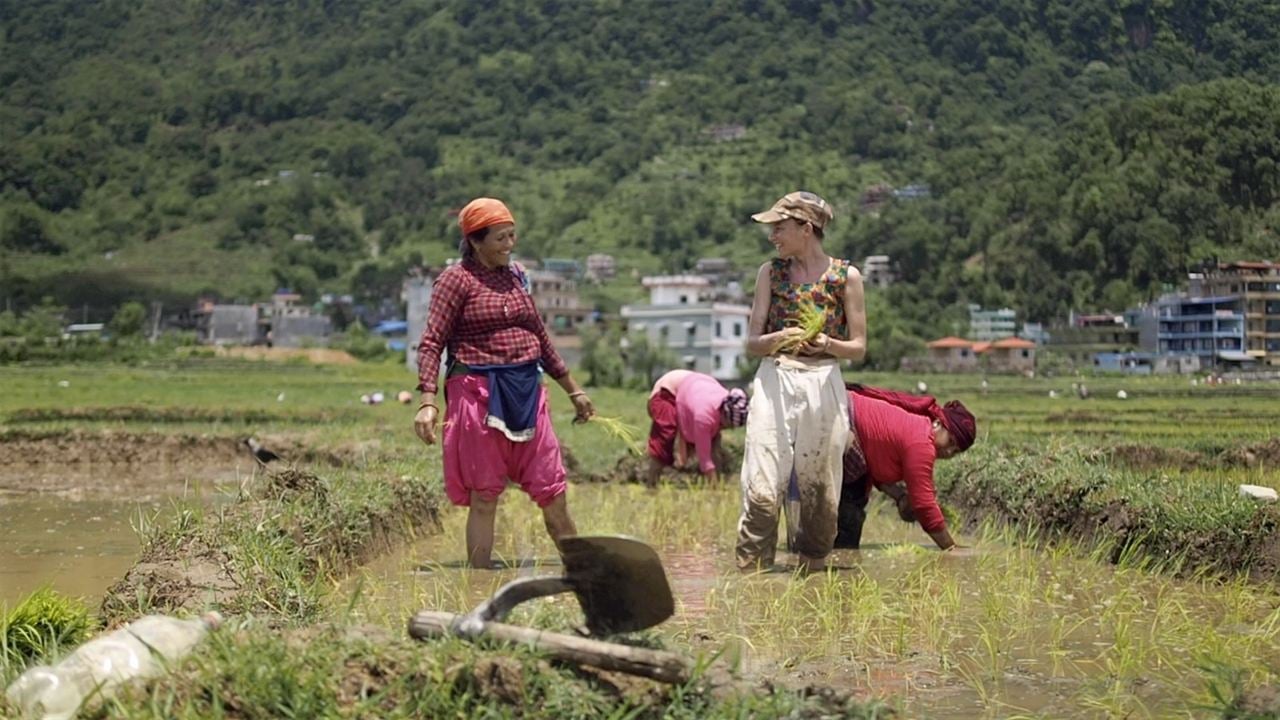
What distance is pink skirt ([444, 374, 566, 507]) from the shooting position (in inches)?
252

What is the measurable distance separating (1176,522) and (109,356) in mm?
48975

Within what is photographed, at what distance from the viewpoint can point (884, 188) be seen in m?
103

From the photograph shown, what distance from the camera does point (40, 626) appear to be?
4145 mm

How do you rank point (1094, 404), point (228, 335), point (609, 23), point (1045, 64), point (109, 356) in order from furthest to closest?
point (609, 23) → point (1045, 64) → point (228, 335) → point (109, 356) → point (1094, 404)

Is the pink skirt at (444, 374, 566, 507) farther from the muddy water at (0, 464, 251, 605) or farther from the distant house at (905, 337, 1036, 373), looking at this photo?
the distant house at (905, 337, 1036, 373)

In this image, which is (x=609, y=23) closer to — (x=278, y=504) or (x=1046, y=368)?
(x=1046, y=368)

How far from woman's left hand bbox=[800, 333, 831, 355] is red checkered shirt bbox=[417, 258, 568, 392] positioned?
3.67ft

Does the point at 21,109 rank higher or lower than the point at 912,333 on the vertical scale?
higher

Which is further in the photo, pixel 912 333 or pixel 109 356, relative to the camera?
pixel 912 333

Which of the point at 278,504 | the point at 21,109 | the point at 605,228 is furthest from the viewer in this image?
the point at 21,109

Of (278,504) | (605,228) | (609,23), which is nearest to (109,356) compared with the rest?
(278,504)

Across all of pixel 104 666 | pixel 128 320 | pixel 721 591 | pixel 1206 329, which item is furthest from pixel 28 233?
pixel 104 666

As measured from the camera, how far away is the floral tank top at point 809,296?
6711 millimetres

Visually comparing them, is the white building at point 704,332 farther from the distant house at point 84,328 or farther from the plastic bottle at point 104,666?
the plastic bottle at point 104,666
